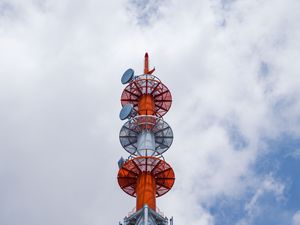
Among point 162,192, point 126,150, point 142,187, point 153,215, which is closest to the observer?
point 153,215

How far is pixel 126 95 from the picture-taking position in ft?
252

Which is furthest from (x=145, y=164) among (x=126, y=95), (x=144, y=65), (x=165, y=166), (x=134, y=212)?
(x=144, y=65)

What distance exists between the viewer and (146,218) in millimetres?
56656

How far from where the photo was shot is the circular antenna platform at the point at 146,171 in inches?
2502

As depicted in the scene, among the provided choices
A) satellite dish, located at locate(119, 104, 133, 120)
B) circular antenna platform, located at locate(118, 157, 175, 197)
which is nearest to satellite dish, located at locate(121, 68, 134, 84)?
satellite dish, located at locate(119, 104, 133, 120)

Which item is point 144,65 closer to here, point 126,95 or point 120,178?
point 126,95

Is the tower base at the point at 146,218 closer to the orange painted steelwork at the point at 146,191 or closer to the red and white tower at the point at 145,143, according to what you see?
the red and white tower at the point at 145,143

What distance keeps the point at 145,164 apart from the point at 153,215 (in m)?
7.49

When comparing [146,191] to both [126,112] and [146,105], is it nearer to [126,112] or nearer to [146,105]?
[126,112]

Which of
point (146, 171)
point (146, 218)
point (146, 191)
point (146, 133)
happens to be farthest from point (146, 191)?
point (146, 133)

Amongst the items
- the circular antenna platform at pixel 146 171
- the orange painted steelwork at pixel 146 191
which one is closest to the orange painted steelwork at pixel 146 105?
the circular antenna platform at pixel 146 171

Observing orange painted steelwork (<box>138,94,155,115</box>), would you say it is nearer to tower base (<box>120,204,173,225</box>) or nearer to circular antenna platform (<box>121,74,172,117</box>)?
circular antenna platform (<box>121,74,172,117</box>)

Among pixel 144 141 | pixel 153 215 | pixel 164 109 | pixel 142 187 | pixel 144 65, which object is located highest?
pixel 144 65

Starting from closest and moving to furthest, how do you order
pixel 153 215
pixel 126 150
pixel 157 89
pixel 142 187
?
pixel 153 215 → pixel 142 187 → pixel 126 150 → pixel 157 89
